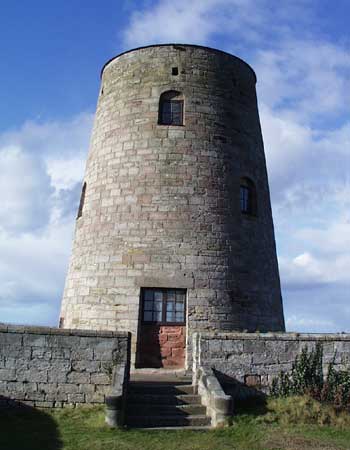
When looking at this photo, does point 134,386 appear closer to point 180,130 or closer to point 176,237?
point 176,237

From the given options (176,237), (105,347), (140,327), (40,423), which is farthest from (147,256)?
(40,423)

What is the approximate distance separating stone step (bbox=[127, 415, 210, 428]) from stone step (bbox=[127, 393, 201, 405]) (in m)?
0.52

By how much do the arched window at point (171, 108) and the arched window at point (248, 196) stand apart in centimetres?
273

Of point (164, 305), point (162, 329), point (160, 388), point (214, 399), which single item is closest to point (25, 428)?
point (160, 388)

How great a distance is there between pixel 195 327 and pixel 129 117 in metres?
6.57

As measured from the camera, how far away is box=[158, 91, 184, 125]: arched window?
1445 centimetres

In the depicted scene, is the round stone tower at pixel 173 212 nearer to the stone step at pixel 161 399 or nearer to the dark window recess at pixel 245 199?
the dark window recess at pixel 245 199

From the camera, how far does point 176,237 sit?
13.2m

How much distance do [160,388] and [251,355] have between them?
2120 mm

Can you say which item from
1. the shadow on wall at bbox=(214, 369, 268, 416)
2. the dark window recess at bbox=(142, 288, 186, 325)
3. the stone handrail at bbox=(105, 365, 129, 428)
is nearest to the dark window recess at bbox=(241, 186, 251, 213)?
the dark window recess at bbox=(142, 288, 186, 325)

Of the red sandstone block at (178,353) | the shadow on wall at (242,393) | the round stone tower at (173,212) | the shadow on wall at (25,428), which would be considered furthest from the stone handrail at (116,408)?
the red sandstone block at (178,353)

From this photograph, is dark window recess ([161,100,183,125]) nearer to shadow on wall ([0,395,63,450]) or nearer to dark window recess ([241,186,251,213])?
dark window recess ([241,186,251,213])

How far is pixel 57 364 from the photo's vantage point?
32.8ft

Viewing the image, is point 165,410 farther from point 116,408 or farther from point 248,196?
point 248,196
